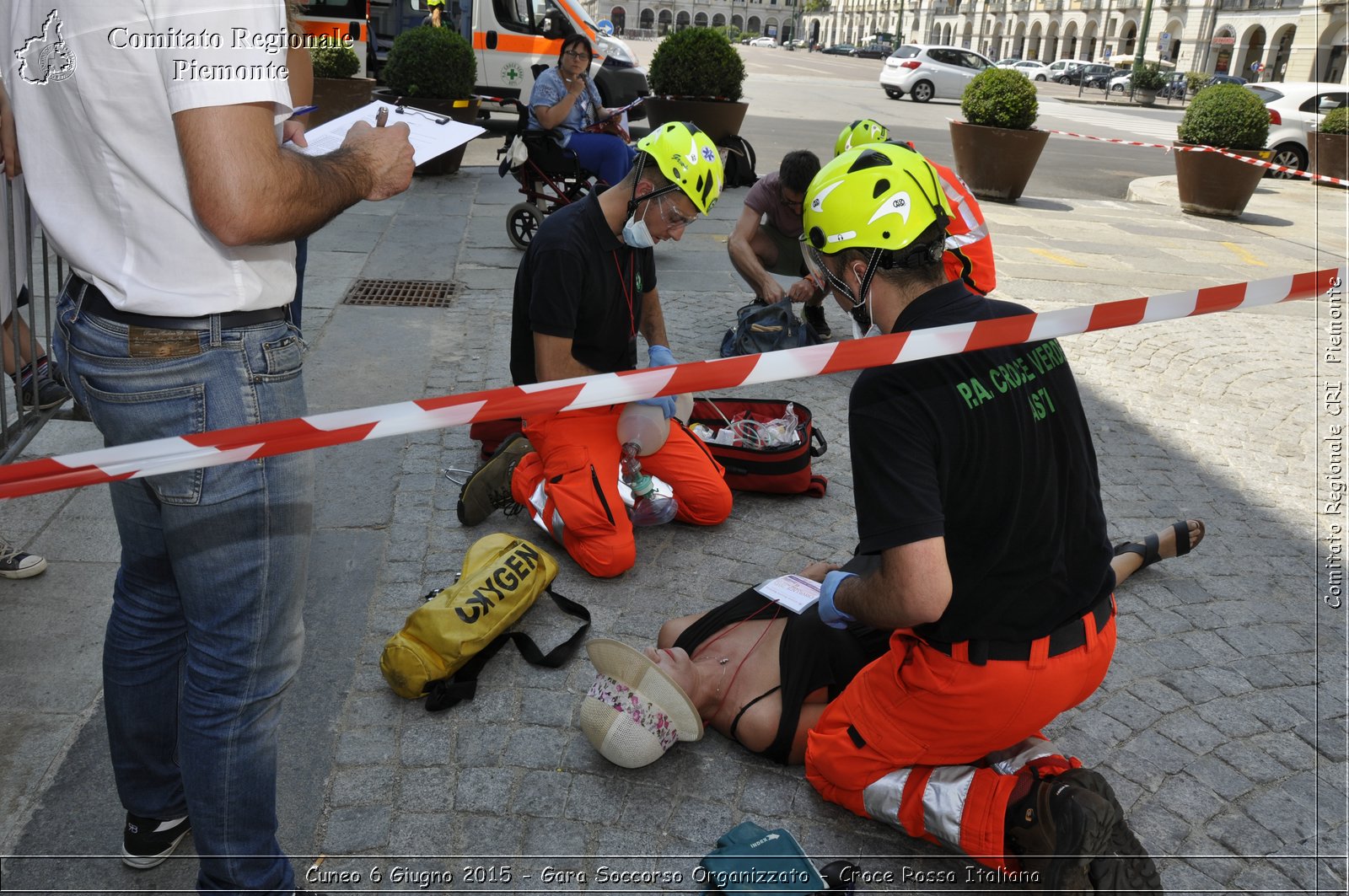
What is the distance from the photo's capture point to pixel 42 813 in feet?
8.16

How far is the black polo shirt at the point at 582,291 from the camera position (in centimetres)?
377

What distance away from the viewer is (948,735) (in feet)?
8.05

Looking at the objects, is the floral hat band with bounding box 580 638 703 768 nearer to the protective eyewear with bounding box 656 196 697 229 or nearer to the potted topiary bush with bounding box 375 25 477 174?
the protective eyewear with bounding box 656 196 697 229

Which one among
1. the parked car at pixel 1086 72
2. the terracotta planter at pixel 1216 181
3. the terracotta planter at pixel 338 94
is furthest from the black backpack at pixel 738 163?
the parked car at pixel 1086 72

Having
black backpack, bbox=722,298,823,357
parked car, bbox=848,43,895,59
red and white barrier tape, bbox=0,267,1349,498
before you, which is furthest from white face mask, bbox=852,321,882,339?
parked car, bbox=848,43,895,59

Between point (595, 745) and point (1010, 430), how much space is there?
137cm

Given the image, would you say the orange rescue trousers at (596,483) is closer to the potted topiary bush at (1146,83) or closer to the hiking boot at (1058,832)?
the hiking boot at (1058,832)

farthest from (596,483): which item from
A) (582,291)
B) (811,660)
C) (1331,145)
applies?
(1331,145)

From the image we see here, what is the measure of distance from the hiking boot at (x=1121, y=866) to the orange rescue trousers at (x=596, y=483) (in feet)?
6.30

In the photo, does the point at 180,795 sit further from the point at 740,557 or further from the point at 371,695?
the point at 740,557

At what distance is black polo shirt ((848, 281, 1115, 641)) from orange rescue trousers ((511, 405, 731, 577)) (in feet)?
5.11

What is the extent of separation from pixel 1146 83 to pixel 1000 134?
31.2 m

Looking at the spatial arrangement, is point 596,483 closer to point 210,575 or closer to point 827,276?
point 827,276

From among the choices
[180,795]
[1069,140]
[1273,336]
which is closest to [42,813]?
[180,795]
